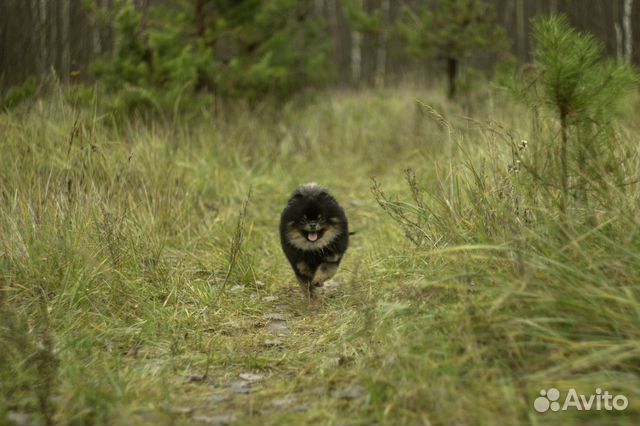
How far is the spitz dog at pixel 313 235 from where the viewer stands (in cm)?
479

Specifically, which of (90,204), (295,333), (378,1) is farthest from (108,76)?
(378,1)

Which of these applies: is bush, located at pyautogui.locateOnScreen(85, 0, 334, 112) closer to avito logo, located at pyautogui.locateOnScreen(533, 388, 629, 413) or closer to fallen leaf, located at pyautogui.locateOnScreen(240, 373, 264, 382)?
fallen leaf, located at pyautogui.locateOnScreen(240, 373, 264, 382)

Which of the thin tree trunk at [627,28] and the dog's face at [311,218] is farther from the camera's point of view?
the thin tree trunk at [627,28]

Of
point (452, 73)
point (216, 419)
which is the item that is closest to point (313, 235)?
point (216, 419)

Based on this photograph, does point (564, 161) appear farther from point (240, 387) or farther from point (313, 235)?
point (240, 387)

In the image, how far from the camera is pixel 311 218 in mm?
4785

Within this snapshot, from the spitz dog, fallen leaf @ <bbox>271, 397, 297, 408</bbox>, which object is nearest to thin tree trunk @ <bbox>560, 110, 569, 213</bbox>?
the spitz dog

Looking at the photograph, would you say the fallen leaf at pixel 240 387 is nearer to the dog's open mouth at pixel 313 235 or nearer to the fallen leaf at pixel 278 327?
the fallen leaf at pixel 278 327

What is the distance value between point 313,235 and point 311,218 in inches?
5.2

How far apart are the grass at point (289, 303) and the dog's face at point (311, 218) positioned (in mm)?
415

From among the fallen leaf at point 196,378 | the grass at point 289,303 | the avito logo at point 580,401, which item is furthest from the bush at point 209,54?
the avito logo at point 580,401

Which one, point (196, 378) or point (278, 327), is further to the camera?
point (278, 327)

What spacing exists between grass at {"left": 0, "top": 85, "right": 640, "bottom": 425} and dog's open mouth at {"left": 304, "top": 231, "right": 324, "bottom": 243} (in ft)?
1.54

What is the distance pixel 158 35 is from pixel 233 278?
424 centimetres
